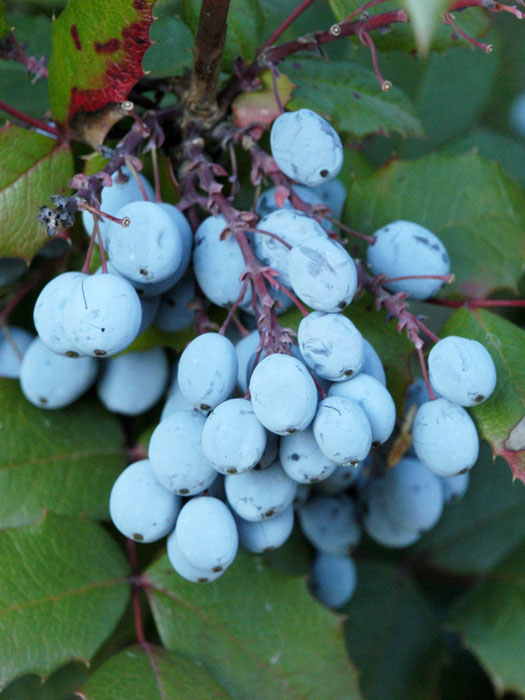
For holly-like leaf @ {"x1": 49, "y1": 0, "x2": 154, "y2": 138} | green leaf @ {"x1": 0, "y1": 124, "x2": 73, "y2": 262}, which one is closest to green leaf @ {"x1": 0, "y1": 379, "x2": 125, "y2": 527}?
green leaf @ {"x1": 0, "y1": 124, "x2": 73, "y2": 262}

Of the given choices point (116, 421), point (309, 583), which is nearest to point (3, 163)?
point (116, 421)

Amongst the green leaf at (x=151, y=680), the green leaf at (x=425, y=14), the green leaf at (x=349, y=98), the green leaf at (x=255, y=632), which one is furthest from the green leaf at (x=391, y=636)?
the green leaf at (x=425, y=14)

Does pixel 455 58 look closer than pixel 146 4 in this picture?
No

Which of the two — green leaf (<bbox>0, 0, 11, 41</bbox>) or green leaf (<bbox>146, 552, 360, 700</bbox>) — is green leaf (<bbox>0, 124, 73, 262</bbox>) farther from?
green leaf (<bbox>146, 552, 360, 700</bbox>)

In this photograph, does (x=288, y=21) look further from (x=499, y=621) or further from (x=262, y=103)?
(x=499, y=621)

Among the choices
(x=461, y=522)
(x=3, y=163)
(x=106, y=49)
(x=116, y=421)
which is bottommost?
(x=461, y=522)

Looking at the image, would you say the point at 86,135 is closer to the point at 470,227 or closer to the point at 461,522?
the point at 470,227

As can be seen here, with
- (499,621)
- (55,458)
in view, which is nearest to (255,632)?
(55,458)
